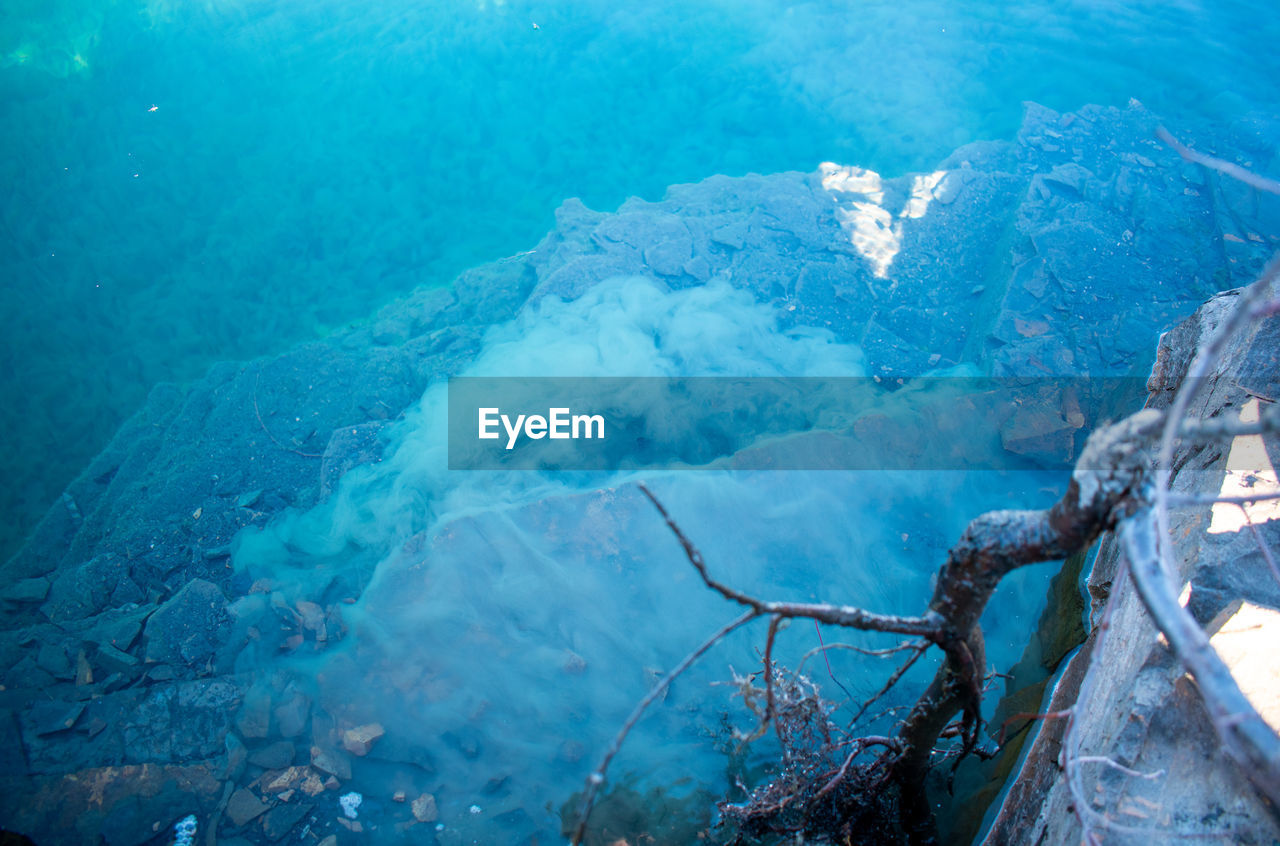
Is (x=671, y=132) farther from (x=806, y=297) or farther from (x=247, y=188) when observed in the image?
(x=247, y=188)

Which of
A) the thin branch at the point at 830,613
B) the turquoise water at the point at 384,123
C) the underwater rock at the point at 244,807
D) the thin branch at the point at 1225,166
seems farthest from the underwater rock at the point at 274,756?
the thin branch at the point at 1225,166

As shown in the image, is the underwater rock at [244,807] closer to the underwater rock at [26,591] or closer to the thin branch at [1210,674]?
the underwater rock at [26,591]

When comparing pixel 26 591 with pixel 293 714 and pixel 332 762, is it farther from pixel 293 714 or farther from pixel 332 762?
pixel 332 762

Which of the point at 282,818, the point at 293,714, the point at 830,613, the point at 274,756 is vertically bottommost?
the point at 282,818

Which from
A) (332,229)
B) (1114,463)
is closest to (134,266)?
(332,229)

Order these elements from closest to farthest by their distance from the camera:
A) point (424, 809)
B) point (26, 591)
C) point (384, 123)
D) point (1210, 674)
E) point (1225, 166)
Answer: point (1210, 674), point (1225, 166), point (424, 809), point (26, 591), point (384, 123)

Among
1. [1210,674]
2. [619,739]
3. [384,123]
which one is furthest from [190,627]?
[384,123]

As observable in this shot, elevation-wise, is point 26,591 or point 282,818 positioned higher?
point 26,591

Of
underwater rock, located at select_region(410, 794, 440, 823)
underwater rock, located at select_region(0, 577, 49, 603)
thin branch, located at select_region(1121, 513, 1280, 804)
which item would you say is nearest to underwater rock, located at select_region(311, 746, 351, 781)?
underwater rock, located at select_region(410, 794, 440, 823)
